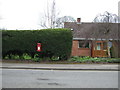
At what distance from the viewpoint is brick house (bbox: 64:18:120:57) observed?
21031 millimetres

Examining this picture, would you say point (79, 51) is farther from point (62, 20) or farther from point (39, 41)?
point (39, 41)

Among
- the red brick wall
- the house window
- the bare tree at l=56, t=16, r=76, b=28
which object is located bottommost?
the red brick wall

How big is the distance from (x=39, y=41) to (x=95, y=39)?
8.08 m

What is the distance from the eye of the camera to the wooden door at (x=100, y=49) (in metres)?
25.7

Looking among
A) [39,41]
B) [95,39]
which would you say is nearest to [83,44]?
[95,39]

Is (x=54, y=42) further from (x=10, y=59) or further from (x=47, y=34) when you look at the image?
(x=10, y=59)

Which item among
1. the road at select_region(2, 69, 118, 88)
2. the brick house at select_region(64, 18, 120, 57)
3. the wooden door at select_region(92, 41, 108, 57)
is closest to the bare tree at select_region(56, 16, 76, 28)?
the brick house at select_region(64, 18, 120, 57)

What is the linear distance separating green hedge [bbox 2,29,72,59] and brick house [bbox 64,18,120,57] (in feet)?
17.7

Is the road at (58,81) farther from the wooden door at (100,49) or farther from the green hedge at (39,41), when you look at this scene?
the wooden door at (100,49)

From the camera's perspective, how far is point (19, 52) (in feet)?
59.7

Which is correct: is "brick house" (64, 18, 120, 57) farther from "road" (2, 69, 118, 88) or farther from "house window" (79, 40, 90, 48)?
"road" (2, 69, 118, 88)

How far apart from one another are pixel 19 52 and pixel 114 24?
37.5ft

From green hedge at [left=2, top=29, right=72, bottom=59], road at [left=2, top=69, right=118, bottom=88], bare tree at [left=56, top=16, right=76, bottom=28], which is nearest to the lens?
road at [left=2, top=69, right=118, bottom=88]

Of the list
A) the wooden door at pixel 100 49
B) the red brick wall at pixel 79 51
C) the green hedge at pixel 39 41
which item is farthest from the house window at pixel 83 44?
the green hedge at pixel 39 41
